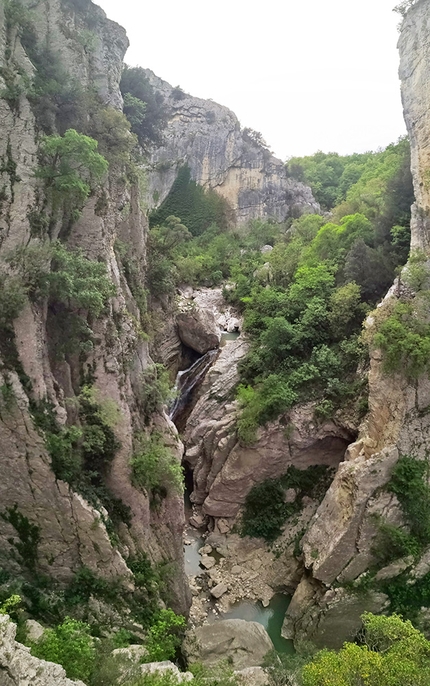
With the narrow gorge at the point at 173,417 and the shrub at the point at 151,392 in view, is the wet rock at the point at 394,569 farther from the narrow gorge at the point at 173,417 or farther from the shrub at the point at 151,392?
the shrub at the point at 151,392

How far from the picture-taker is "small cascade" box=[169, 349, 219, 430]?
25.3 metres

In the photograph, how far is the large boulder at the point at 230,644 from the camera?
44.5 feet

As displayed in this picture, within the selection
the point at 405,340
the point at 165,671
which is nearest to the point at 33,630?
the point at 165,671

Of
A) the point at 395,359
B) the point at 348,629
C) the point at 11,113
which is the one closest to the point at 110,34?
the point at 11,113

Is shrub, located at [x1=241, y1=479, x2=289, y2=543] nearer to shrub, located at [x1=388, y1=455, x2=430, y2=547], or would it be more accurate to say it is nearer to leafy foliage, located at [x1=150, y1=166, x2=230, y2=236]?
shrub, located at [x1=388, y1=455, x2=430, y2=547]

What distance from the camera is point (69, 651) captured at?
355 inches

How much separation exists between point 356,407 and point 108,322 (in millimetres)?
11950

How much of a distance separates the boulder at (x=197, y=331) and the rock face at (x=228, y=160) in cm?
2749

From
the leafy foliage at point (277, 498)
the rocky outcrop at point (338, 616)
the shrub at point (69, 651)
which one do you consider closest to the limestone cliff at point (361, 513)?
the rocky outcrop at point (338, 616)

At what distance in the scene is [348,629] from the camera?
52.0ft

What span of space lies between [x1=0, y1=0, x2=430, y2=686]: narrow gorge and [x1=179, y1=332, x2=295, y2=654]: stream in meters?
0.10

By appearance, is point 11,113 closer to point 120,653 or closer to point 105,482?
point 105,482

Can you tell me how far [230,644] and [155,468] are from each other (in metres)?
6.23

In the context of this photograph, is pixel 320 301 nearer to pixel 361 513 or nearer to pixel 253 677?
pixel 361 513
